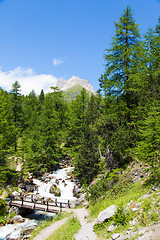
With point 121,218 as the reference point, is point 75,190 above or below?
below

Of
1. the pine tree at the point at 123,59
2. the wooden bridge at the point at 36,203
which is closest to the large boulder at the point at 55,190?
the wooden bridge at the point at 36,203

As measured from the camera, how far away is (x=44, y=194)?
24984 millimetres

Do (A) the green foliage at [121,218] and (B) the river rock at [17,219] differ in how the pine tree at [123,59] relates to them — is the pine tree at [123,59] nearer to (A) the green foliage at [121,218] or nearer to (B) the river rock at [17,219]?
(A) the green foliage at [121,218]

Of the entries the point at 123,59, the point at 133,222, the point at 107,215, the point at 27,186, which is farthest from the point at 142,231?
the point at 27,186

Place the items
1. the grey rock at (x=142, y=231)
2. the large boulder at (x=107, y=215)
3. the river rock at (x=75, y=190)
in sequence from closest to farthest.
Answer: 1. the grey rock at (x=142, y=231)
2. the large boulder at (x=107, y=215)
3. the river rock at (x=75, y=190)

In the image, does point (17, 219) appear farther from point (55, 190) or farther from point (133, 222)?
point (133, 222)

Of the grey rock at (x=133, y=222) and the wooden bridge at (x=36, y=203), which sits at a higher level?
the grey rock at (x=133, y=222)

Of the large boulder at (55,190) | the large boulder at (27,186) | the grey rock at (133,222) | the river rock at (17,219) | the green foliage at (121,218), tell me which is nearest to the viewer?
the grey rock at (133,222)

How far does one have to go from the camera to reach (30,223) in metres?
17.3

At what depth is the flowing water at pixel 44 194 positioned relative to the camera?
16.0 m

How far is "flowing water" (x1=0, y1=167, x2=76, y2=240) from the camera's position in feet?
52.6

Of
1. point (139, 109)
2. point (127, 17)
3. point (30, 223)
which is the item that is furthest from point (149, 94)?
point (30, 223)

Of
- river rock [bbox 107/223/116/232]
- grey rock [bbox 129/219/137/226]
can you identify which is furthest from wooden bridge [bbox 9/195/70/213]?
grey rock [bbox 129/219/137/226]

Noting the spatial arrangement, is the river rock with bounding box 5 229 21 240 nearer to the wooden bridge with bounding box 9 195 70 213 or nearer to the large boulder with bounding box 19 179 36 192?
the wooden bridge with bounding box 9 195 70 213
